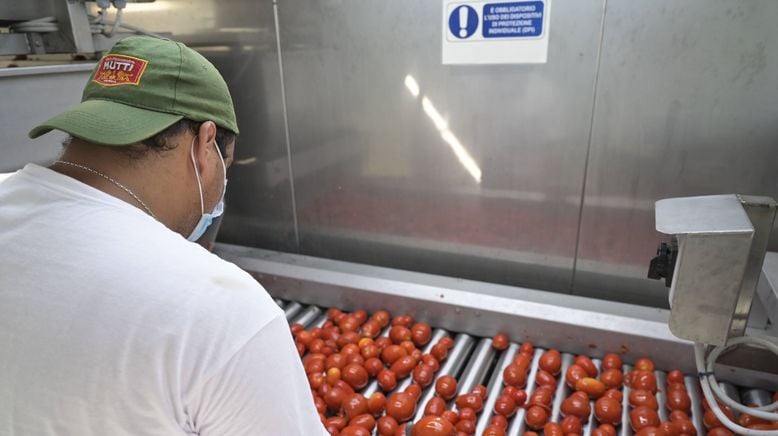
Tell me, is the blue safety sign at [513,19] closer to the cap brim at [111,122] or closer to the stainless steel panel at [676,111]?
the stainless steel panel at [676,111]

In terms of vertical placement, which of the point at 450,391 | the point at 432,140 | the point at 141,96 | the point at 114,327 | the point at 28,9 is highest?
the point at 28,9

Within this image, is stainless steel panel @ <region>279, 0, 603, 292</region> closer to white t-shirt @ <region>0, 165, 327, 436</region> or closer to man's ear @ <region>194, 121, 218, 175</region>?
man's ear @ <region>194, 121, 218, 175</region>

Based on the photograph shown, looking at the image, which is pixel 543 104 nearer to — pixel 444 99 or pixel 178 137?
pixel 444 99

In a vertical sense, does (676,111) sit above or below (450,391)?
above

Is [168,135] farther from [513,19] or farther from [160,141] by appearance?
[513,19]

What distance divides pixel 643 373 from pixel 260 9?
209 cm

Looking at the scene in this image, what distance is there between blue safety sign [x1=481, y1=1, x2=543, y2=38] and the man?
1425 mm

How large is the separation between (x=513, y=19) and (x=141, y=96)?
1.46 meters

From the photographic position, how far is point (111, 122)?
2.50ft

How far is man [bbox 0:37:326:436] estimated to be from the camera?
661 millimetres

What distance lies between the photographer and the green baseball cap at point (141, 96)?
76 centimetres

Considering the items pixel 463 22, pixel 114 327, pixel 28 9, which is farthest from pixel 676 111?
pixel 28 9

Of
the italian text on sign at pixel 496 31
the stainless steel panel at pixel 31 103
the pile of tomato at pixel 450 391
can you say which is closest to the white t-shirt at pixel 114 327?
the pile of tomato at pixel 450 391

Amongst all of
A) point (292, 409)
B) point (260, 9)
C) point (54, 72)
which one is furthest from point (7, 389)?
point (260, 9)
